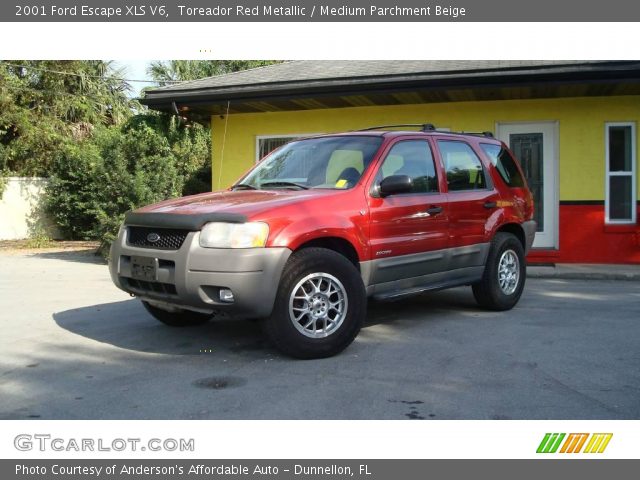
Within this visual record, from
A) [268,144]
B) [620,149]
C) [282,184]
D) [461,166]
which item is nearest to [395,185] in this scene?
[282,184]

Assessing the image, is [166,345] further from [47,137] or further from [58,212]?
[47,137]

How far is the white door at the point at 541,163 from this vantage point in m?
11.1

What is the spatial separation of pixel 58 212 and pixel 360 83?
10.9 meters

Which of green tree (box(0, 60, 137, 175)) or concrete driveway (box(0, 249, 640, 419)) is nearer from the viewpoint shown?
concrete driveway (box(0, 249, 640, 419))

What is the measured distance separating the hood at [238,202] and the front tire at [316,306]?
46 centimetres

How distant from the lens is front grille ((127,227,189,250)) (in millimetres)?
4872

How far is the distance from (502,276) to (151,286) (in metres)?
3.90

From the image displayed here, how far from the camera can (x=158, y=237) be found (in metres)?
5.04

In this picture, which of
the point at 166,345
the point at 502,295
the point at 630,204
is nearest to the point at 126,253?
the point at 166,345

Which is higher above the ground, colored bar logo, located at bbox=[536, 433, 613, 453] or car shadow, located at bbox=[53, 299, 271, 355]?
car shadow, located at bbox=[53, 299, 271, 355]

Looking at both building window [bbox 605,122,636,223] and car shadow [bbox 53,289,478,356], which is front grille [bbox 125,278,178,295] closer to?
car shadow [bbox 53,289,478,356]

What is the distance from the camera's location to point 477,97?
10.9 metres

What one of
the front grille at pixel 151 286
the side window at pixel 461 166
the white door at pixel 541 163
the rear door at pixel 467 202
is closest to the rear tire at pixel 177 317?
the front grille at pixel 151 286

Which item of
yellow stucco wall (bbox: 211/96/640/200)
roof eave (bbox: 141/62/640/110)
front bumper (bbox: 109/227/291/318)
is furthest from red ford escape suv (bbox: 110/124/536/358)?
yellow stucco wall (bbox: 211/96/640/200)
